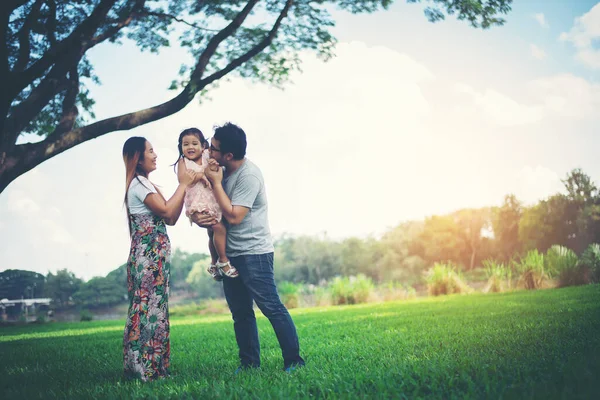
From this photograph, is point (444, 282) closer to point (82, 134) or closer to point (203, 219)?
point (82, 134)

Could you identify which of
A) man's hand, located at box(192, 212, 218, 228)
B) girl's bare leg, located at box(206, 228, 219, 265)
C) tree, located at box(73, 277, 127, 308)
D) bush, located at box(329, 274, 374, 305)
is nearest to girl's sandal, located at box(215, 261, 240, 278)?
girl's bare leg, located at box(206, 228, 219, 265)

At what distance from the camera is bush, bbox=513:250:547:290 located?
11836mm

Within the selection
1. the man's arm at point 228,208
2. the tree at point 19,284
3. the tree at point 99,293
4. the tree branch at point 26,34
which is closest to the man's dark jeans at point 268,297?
the man's arm at point 228,208

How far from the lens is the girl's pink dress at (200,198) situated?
329cm

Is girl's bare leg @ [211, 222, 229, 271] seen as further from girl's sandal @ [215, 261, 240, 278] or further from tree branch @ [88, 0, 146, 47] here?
tree branch @ [88, 0, 146, 47]

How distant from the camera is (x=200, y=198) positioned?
333cm

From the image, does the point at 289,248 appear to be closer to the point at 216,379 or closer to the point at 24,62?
the point at 24,62

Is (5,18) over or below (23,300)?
over

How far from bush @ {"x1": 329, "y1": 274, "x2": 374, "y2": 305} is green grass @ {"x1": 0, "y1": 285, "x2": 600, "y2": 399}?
9292 millimetres

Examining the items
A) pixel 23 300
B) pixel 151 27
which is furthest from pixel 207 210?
pixel 23 300

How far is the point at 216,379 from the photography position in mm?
3105

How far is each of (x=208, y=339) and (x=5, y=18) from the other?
5.42 m

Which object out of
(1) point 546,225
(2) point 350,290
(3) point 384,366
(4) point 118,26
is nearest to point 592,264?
(2) point 350,290

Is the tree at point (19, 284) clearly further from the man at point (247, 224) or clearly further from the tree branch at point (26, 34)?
the man at point (247, 224)
